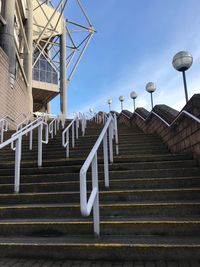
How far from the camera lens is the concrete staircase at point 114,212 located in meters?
2.75

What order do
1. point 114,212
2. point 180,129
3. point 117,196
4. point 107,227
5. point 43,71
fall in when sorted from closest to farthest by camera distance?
point 107,227
point 114,212
point 117,196
point 180,129
point 43,71

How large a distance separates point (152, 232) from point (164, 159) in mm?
2235

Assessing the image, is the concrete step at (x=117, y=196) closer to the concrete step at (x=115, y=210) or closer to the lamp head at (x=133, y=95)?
the concrete step at (x=115, y=210)

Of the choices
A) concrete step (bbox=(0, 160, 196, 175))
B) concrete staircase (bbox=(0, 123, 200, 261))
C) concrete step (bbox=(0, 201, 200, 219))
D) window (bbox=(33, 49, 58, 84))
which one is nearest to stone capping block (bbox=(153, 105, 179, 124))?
concrete staircase (bbox=(0, 123, 200, 261))

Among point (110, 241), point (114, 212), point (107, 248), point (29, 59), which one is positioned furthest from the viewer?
point (29, 59)

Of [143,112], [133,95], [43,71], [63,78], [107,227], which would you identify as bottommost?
[107,227]

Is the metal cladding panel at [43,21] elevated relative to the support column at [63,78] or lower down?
elevated

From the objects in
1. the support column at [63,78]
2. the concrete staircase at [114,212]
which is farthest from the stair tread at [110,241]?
the support column at [63,78]

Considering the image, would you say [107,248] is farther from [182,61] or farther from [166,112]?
[166,112]

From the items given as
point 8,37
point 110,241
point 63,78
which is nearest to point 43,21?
point 63,78

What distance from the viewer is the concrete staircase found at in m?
2.75

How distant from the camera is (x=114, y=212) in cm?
346

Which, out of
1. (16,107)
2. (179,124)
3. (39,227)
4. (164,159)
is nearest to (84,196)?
(39,227)

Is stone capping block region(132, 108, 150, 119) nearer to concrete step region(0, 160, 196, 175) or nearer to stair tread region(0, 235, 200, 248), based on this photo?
concrete step region(0, 160, 196, 175)
